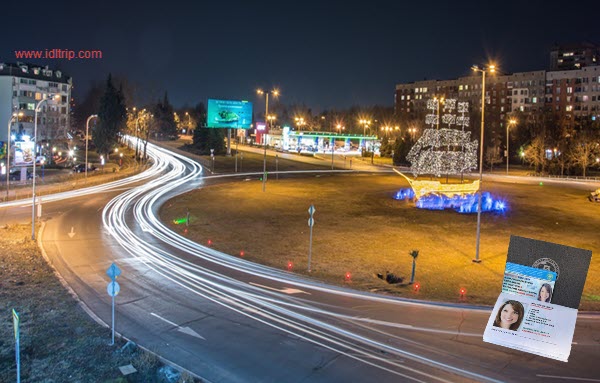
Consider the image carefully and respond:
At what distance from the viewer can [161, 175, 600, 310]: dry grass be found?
21562 mm

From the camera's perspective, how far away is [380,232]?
3130 centimetres

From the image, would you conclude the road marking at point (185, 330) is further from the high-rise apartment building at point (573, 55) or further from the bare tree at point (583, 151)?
the high-rise apartment building at point (573, 55)

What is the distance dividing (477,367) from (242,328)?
21.6 ft

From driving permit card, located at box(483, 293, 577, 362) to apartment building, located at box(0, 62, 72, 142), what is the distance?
85273mm

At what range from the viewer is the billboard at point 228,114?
87875 mm

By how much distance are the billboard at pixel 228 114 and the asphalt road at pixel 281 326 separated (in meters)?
64.5

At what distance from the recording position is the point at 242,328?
14859 mm

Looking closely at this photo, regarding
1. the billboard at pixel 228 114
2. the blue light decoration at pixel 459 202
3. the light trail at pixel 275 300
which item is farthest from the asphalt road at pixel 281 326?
the billboard at pixel 228 114

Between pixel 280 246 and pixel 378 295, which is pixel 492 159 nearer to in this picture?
pixel 280 246

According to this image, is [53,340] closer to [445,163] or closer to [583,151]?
[445,163]

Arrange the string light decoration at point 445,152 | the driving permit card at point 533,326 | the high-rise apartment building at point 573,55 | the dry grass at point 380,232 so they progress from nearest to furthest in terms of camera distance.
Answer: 1. the driving permit card at point 533,326
2. the dry grass at point 380,232
3. the string light decoration at point 445,152
4. the high-rise apartment building at point 573,55

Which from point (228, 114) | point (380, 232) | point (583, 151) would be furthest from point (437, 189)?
point (228, 114)

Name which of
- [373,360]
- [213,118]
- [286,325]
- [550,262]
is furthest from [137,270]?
[213,118]

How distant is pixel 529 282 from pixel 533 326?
2.29 ft
